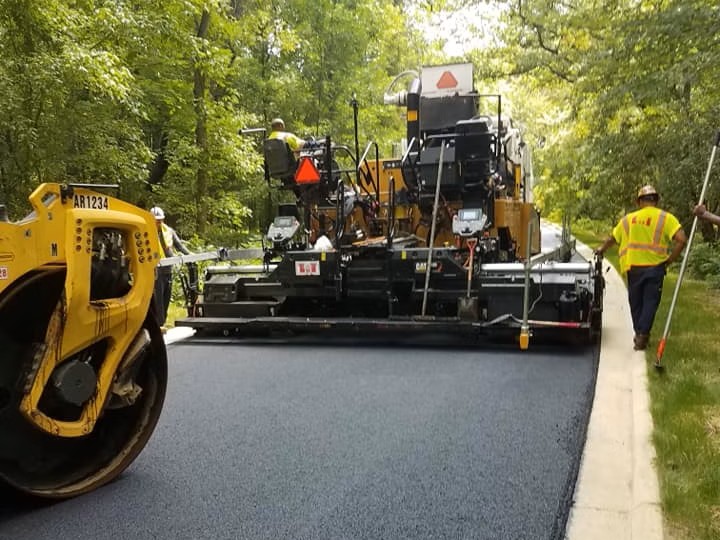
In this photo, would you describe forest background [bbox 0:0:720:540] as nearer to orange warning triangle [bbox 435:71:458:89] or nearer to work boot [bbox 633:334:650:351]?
work boot [bbox 633:334:650:351]

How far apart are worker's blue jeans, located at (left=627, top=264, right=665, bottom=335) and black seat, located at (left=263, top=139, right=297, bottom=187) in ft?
12.5

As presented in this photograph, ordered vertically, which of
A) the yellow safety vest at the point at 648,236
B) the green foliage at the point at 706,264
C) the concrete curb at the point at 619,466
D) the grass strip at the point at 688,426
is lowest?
the concrete curb at the point at 619,466

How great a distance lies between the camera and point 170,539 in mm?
2785

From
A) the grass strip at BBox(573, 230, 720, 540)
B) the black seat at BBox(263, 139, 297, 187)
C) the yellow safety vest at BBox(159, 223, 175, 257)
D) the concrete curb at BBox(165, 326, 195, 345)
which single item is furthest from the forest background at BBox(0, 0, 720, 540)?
the concrete curb at BBox(165, 326, 195, 345)

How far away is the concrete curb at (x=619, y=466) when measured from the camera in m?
2.81

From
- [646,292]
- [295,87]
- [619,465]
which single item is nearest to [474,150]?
[646,292]

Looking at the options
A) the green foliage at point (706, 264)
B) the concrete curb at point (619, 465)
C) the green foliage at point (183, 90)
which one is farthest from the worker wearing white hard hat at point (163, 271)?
the green foliage at point (706, 264)

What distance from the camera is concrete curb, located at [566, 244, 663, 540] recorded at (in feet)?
9.22

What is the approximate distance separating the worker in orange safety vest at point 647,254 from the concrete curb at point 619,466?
1.57 ft

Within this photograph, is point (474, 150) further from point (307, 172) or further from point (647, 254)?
point (647, 254)

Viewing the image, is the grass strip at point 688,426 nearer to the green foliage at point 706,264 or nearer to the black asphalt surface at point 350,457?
the black asphalt surface at point 350,457

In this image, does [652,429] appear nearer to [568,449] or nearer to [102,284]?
[568,449]

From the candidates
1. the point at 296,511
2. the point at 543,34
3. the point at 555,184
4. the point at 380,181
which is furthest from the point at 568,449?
the point at 555,184

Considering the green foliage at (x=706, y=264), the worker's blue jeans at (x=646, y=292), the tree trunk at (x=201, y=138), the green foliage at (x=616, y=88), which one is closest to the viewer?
the worker's blue jeans at (x=646, y=292)
